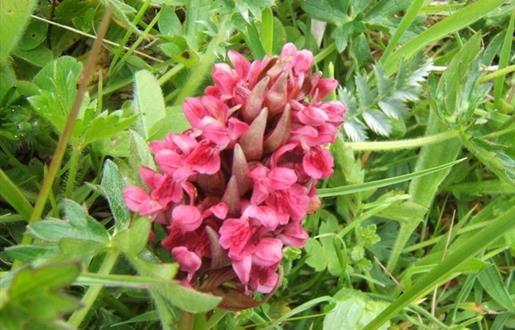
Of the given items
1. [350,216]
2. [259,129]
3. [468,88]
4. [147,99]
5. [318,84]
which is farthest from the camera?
[350,216]

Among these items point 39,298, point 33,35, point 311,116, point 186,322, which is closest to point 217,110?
point 311,116

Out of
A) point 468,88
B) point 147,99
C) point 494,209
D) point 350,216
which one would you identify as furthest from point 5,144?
point 494,209

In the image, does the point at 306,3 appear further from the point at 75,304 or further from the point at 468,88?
the point at 75,304

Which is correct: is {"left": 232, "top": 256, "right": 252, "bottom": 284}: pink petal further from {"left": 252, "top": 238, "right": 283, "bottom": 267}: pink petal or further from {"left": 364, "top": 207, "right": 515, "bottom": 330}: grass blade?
{"left": 364, "top": 207, "right": 515, "bottom": 330}: grass blade

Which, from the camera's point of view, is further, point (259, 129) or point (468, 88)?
point (468, 88)

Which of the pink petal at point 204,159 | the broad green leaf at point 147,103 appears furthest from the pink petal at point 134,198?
the broad green leaf at point 147,103

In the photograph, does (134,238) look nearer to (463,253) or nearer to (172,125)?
(172,125)

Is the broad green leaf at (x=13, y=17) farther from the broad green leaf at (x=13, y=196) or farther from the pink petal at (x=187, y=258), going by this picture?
the pink petal at (x=187, y=258)

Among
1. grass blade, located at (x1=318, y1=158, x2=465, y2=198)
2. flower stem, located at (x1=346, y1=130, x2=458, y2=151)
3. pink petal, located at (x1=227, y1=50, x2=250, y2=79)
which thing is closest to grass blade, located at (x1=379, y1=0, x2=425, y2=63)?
flower stem, located at (x1=346, y1=130, x2=458, y2=151)
